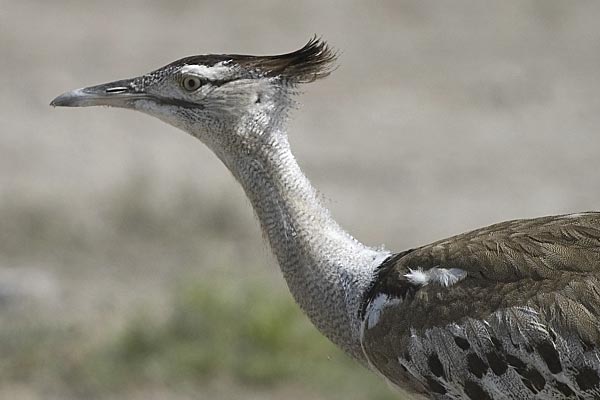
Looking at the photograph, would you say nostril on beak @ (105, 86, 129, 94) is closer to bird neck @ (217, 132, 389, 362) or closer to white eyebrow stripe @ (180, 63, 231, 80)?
white eyebrow stripe @ (180, 63, 231, 80)

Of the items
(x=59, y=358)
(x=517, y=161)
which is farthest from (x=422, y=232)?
(x=59, y=358)

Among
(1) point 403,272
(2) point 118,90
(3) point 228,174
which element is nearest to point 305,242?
(1) point 403,272

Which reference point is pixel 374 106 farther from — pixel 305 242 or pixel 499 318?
pixel 499 318

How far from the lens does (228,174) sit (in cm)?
899

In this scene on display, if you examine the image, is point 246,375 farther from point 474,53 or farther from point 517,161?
point 474,53

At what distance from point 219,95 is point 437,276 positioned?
2.51 feet

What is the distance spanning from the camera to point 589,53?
10.9m

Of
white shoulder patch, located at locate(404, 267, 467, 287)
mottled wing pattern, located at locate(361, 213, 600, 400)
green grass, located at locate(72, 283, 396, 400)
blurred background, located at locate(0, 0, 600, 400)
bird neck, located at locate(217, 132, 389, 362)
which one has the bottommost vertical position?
mottled wing pattern, located at locate(361, 213, 600, 400)

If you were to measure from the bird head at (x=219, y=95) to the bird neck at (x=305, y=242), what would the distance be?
6 centimetres

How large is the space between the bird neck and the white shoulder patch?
6.9 inches

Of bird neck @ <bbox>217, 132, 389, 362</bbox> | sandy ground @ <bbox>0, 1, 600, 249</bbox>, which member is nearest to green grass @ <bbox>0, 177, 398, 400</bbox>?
sandy ground @ <bbox>0, 1, 600, 249</bbox>

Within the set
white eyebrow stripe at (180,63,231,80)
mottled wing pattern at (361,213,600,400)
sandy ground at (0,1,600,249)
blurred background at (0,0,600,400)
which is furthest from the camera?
sandy ground at (0,1,600,249)

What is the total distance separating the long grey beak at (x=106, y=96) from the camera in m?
3.48

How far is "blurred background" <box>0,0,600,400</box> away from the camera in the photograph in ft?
19.5
